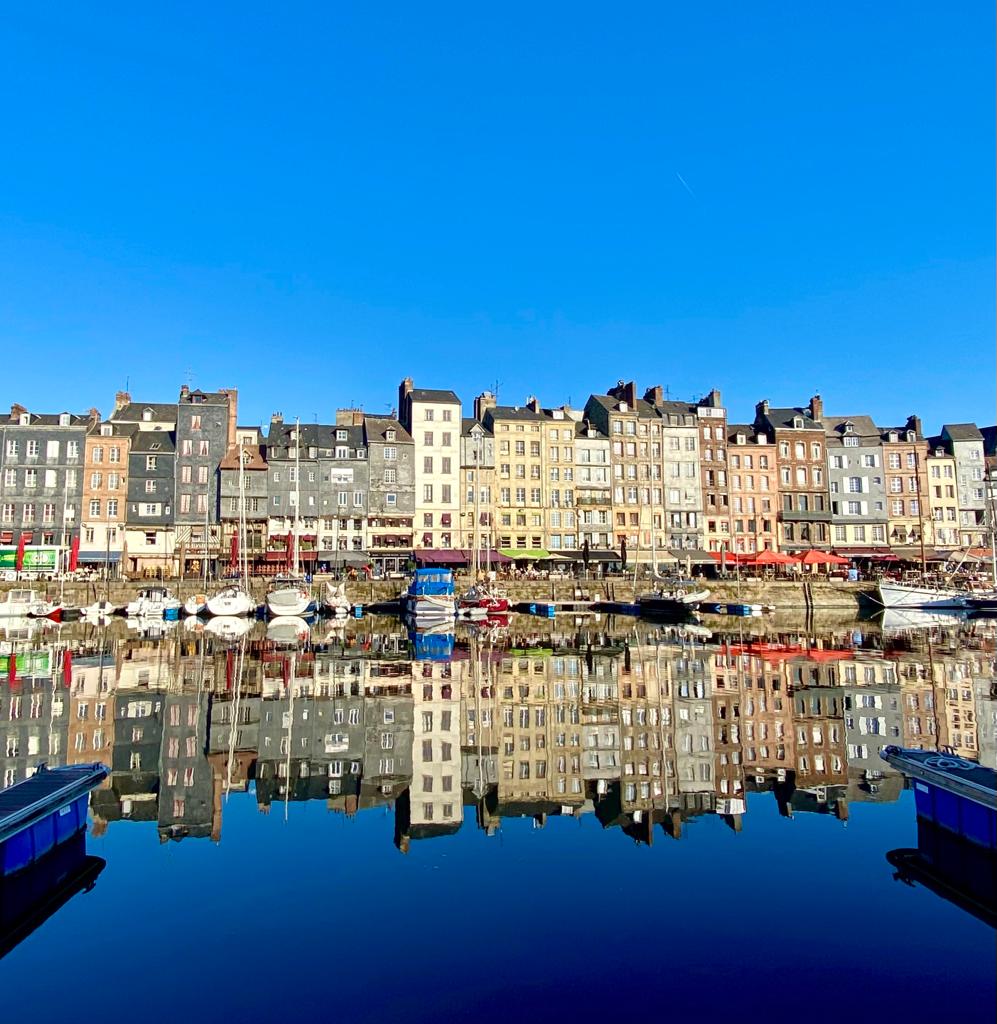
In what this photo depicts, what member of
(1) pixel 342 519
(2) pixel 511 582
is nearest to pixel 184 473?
(1) pixel 342 519

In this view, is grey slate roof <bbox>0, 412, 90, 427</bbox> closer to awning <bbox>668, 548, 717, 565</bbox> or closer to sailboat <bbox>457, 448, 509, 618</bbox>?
sailboat <bbox>457, 448, 509, 618</bbox>

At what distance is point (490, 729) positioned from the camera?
1908cm

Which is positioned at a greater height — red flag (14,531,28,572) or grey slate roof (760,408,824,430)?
grey slate roof (760,408,824,430)

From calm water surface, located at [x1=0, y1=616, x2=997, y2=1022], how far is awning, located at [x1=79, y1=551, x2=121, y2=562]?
45291 millimetres

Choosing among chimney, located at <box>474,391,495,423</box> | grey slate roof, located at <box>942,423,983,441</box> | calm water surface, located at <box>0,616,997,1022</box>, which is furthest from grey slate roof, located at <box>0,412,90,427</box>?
grey slate roof, located at <box>942,423,983,441</box>

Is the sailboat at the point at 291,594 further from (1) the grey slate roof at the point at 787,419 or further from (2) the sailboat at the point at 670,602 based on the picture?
(1) the grey slate roof at the point at 787,419

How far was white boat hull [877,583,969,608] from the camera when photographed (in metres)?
61.0

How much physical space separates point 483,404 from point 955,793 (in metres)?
69.3

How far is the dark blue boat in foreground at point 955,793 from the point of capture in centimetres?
971

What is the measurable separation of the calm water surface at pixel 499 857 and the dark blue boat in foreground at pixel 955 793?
63 centimetres

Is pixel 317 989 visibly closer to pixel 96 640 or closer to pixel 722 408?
pixel 96 640

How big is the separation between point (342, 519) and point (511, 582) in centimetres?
1633

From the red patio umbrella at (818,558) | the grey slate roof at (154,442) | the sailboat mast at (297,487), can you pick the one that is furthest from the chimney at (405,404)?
the red patio umbrella at (818,558)

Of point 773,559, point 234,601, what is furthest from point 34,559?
point 773,559
